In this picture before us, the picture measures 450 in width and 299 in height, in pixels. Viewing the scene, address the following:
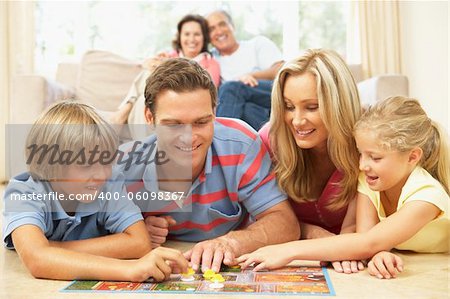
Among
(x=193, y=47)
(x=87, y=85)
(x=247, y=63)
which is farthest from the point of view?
(x=247, y=63)

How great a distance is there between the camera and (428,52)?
418 centimetres

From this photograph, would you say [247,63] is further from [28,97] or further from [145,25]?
[28,97]

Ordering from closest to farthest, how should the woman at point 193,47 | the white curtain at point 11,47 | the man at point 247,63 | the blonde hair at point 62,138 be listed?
the blonde hair at point 62,138 < the man at point 247,63 < the woman at point 193,47 < the white curtain at point 11,47

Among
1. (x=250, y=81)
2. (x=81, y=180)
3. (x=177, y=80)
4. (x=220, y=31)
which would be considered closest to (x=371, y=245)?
(x=177, y=80)

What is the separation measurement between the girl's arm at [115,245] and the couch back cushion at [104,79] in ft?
7.87

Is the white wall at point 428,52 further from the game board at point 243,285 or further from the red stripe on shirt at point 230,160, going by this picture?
the game board at point 243,285

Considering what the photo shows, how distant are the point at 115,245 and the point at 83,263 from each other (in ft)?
0.64

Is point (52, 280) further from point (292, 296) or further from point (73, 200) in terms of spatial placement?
point (292, 296)

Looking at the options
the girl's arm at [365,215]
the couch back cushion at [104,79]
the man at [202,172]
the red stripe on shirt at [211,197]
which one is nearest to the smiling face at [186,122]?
the man at [202,172]

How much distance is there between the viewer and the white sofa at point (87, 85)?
3406 millimetres

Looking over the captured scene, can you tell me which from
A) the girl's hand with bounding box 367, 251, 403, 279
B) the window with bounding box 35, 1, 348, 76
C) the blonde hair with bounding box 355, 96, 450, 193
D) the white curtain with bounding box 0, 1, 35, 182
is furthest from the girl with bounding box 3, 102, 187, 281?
the window with bounding box 35, 1, 348, 76

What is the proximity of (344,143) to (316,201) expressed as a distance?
26cm

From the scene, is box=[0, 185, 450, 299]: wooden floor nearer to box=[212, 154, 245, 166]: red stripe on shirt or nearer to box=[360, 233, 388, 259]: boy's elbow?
box=[360, 233, 388, 259]: boy's elbow

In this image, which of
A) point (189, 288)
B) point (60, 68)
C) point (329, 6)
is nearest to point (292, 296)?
point (189, 288)
